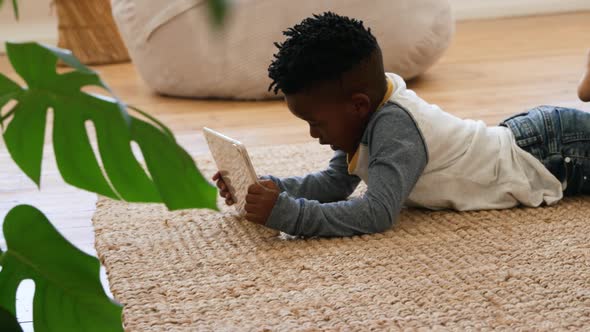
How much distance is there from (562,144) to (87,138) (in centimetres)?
99

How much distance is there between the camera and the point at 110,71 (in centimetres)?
313

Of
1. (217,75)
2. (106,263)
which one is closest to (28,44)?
(106,263)

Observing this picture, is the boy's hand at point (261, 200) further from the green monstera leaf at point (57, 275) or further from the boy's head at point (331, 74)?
the green monstera leaf at point (57, 275)

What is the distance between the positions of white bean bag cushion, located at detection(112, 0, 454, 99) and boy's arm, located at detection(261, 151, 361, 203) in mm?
941

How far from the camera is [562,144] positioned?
1405 mm

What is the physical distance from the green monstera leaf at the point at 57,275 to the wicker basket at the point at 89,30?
271cm

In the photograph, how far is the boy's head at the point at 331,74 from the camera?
126cm

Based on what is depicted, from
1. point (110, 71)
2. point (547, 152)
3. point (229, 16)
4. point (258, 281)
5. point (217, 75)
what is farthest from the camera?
point (110, 71)

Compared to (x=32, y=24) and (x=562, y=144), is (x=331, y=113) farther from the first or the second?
(x=32, y=24)

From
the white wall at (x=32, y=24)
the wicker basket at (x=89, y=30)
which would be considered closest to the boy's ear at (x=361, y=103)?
the wicker basket at (x=89, y=30)

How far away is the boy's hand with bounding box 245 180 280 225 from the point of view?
1.26 meters

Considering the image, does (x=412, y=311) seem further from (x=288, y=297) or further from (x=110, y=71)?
(x=110, y=71)

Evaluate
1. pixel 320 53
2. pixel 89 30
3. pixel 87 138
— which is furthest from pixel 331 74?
pixel 89 30

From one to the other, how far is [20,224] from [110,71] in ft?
8.51
